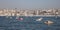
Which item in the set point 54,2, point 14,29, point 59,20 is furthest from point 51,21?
point 14,29

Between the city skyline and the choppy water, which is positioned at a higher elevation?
the city skyline

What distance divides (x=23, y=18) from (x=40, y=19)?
0.27m

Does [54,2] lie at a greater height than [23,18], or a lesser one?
greater

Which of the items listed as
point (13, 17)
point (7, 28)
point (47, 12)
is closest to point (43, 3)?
point (47, 12)

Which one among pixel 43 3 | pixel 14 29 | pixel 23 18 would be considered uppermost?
pixel 43 3

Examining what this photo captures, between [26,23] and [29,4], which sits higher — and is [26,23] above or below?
below

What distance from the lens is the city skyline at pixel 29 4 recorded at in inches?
109

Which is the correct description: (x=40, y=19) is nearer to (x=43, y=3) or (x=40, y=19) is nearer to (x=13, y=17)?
(x=43, y=3)

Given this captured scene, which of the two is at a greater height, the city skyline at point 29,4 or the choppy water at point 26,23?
the city skyline at point 29,4

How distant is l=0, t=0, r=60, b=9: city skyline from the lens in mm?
2768

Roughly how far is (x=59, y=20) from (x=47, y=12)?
0.77ft

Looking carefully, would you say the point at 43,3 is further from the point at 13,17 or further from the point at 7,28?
the point at 7,28

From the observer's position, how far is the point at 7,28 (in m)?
2.80

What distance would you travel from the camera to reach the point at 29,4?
2.78 m
